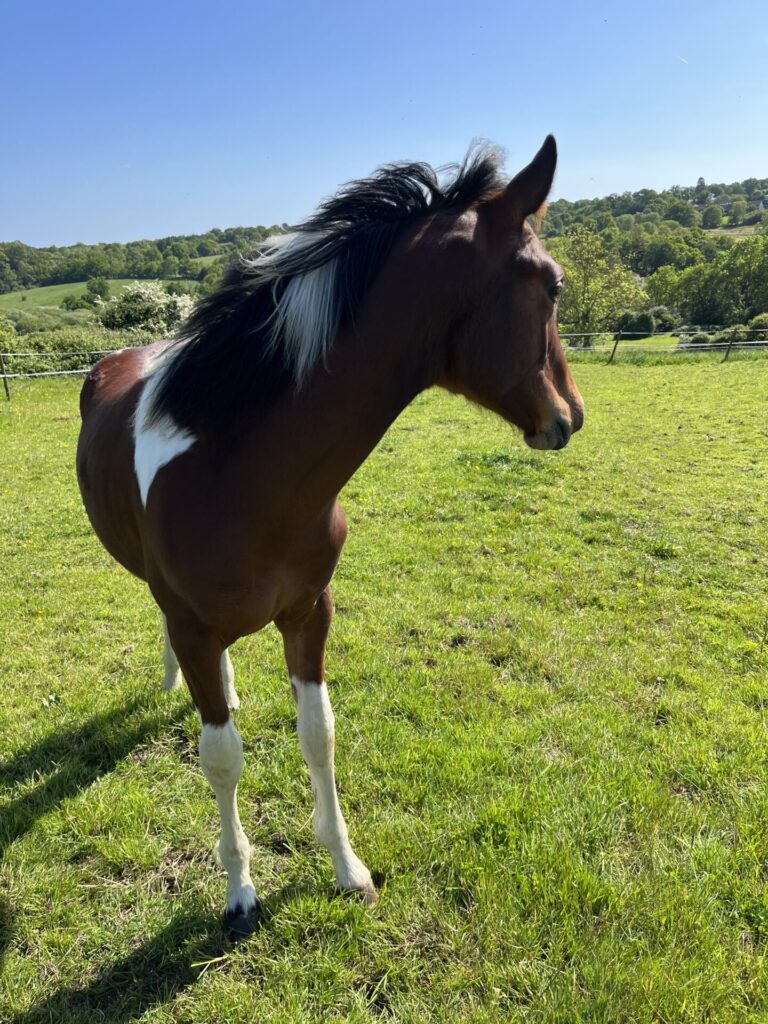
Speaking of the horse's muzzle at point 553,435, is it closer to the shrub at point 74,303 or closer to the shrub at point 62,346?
the shrub at point 62,346

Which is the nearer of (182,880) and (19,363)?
(182,880)

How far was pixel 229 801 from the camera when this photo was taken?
89.4 inches

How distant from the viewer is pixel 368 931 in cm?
217

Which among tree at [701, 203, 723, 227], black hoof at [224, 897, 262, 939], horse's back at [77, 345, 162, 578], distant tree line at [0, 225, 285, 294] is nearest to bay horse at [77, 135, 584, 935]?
horse's back at [77, 345, 162, 578]

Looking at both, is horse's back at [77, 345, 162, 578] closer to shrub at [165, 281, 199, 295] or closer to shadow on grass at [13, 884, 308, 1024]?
shadow on grass at [13, 884, 308, 1024]

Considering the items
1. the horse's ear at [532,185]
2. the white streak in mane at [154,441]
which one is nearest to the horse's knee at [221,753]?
the white streak in mane at [154,441]

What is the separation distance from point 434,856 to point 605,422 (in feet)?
34.6

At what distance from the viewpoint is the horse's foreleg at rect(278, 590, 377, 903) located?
2.33 metres

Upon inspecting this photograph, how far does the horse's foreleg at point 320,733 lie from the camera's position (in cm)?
233

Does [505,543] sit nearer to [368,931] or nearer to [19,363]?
[368,931]

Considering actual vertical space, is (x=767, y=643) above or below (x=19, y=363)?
below

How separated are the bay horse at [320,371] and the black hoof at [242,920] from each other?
2.52ft

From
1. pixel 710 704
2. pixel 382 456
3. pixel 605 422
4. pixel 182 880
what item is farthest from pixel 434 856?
pixel 605 422

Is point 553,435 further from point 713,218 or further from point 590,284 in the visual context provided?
point 713,218
